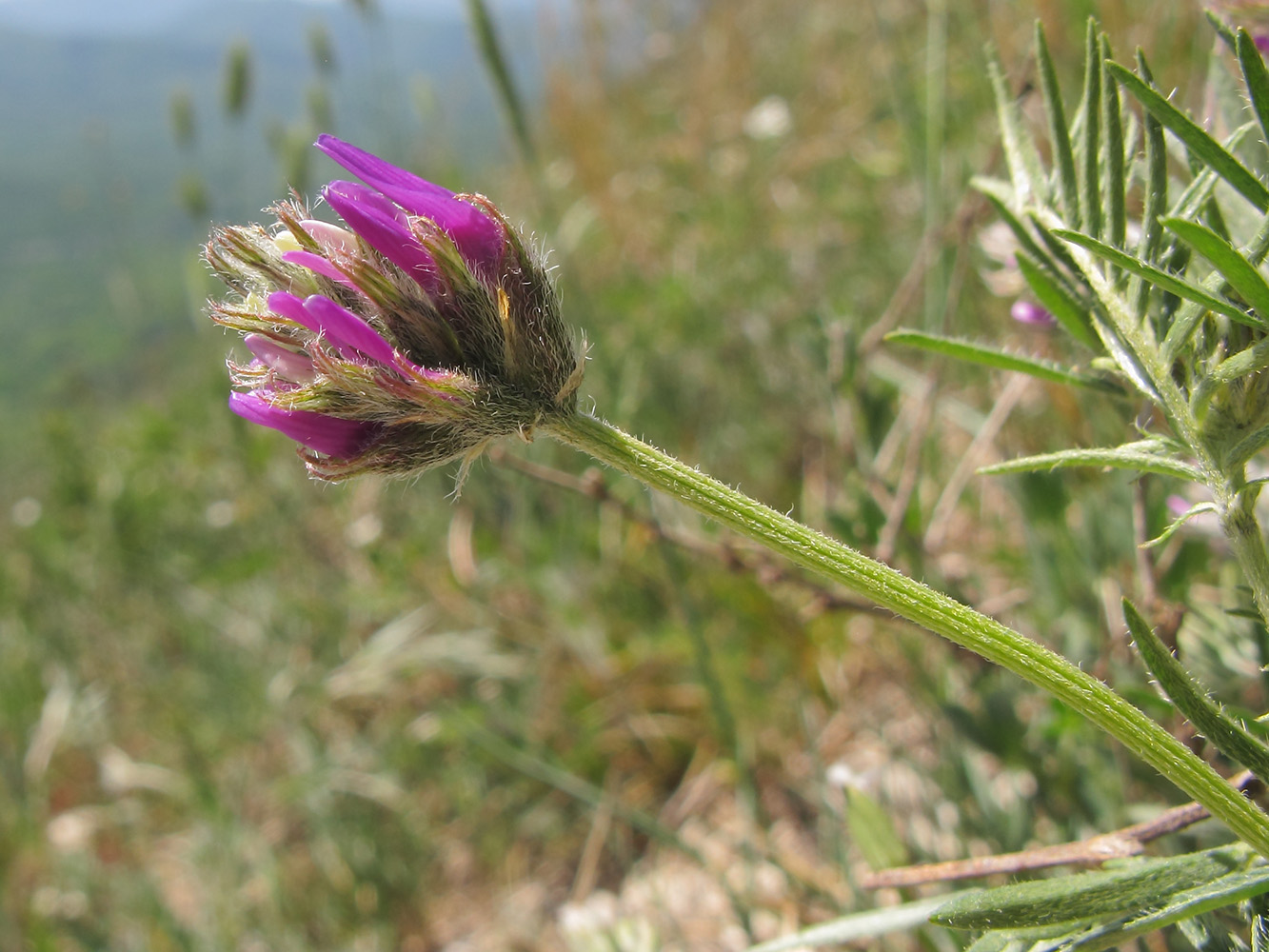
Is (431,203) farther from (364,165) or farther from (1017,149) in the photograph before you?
(1017,149)

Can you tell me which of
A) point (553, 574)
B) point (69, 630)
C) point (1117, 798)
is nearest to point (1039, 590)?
point (1117, 798)

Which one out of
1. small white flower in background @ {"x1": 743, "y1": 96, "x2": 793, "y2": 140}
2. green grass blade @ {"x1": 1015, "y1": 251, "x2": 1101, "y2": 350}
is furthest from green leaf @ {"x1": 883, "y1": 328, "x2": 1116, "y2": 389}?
small white flower in background @ {"x1": 743, "y1": 96, "x2": 793, "y2": 140}

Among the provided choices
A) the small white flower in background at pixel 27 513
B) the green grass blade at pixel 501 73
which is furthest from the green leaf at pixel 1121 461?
the small white flower in background at pixel 27 513

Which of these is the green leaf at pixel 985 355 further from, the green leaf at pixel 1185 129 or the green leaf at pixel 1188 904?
the green leaf at pixel 1188 904

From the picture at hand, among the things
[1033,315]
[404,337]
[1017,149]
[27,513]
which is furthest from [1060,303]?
[27,513]

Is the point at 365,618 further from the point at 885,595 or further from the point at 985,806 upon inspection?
the point at 885,595

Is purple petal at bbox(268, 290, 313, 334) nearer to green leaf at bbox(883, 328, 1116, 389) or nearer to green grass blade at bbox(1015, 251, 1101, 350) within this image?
green leaf at bbox(883, 328, 1116, 389)

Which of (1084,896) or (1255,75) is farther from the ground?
(1255,75)
